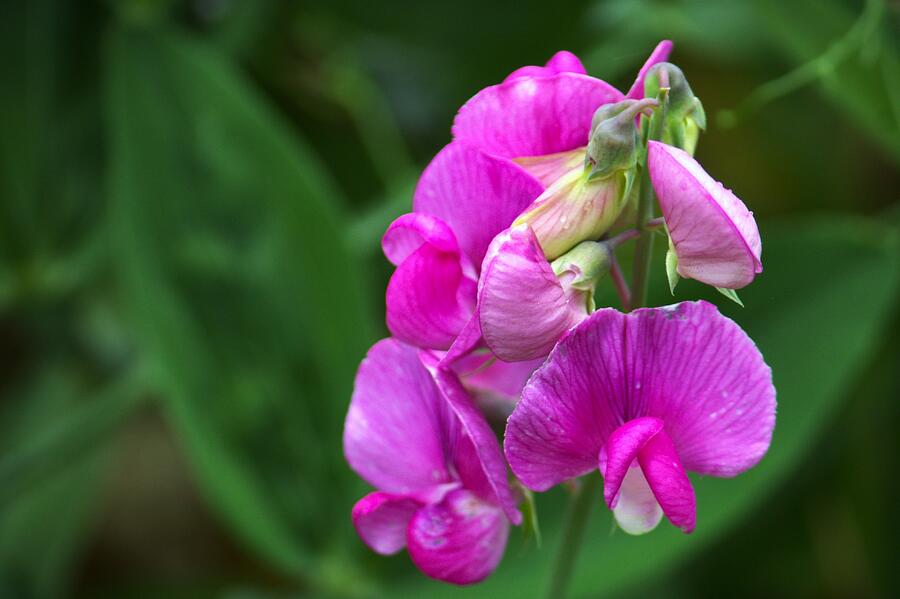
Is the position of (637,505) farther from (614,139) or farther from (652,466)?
(614,139)

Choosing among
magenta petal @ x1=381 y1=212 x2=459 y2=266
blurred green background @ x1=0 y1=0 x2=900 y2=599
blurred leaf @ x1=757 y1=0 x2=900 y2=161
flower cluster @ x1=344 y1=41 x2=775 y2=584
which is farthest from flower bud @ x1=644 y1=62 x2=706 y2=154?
blurred leaf @ x1=757 y1=0 x2=900 y2=161

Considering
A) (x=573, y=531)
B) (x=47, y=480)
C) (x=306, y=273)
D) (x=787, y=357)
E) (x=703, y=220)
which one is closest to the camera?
(x=703, y=220)

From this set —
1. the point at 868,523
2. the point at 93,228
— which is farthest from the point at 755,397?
the point at 93,228

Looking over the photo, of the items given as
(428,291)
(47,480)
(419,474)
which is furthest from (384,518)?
(47,480)

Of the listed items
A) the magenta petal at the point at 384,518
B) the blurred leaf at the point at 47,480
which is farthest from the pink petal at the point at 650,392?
the blurred leaf at the point at 47,480

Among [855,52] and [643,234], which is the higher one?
[643,234]

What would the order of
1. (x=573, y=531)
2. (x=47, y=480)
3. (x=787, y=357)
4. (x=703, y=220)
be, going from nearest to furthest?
(x=703, y=220) < (x=573, y=531) < (x=787, y=357) < (x=47, y=480)

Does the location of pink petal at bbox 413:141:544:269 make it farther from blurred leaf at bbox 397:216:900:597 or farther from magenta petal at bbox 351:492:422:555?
blurred leaf at bbox 397:216:900:597
